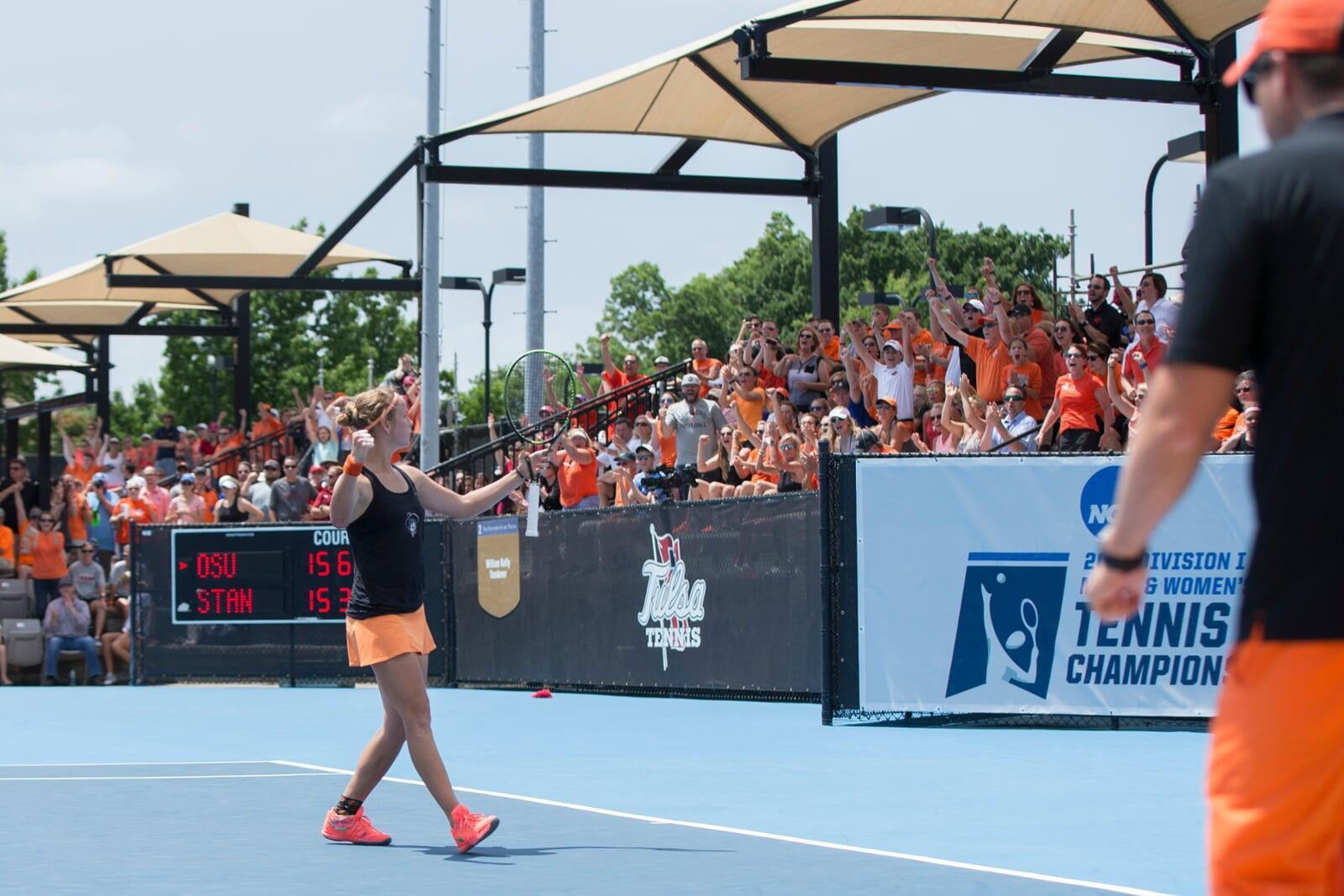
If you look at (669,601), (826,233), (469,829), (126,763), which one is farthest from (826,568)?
(826,233)

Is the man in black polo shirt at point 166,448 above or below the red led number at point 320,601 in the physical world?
above

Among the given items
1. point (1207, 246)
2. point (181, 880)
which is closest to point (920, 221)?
point (181, 880)

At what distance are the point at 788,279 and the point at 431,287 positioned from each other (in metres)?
88.3

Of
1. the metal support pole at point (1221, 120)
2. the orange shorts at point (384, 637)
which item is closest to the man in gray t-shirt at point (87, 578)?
the metal support pole at point (1221, 120)

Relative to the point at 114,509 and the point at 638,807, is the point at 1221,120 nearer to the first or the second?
the point at 638,807

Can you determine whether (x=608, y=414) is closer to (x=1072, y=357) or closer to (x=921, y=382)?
(x=921, y=382)

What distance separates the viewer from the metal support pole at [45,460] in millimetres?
27500

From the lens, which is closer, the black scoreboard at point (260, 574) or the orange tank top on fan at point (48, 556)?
the black scoreboard at point (260, 574)

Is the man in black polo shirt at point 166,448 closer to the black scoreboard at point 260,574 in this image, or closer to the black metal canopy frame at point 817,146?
the black metal canopy frame at point 817,146

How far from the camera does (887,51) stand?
16.5m

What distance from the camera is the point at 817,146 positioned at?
1914 centimetres

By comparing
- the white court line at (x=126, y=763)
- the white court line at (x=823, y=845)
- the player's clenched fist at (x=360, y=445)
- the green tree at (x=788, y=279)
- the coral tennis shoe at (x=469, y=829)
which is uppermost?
the green tree at (x=788, y=279)

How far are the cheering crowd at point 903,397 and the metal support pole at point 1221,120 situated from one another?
1.20 meters

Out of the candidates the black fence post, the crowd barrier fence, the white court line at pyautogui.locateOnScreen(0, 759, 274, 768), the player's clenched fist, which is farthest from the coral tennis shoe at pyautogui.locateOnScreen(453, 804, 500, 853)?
the crowd barrier fence
